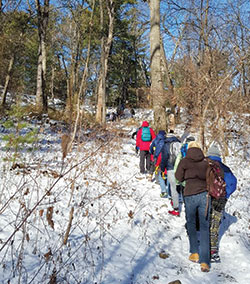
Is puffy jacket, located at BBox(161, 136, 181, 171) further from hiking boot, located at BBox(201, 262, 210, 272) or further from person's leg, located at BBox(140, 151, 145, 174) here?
hiking boot, located at BBox(201, 262, 210, 272)

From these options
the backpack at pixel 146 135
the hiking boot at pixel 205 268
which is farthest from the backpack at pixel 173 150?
the hiking boot at pixel 205 268

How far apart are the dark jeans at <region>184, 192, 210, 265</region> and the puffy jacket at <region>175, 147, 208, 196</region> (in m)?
0.09

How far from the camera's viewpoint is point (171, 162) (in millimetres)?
5223

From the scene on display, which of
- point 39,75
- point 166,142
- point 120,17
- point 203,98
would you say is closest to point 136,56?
point 120,17

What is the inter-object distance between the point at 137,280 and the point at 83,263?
647 millimetres

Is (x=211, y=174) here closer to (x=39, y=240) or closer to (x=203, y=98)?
(x=39, y=240)

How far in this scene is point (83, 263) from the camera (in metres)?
2.82

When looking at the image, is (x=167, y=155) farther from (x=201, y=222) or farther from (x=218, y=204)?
(x=201, y=222)

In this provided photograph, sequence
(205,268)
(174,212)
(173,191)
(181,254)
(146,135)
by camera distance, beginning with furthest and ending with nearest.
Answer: (146,135), (173,191), (174,212), (181,254), (205,268)

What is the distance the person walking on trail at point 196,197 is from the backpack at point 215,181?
58 millimetres

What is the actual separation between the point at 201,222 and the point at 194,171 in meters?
0.71

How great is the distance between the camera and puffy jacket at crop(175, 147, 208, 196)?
338 centimetres

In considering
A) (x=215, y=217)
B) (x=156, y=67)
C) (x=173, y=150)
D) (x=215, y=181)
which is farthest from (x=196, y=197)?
(x=156, y=67)

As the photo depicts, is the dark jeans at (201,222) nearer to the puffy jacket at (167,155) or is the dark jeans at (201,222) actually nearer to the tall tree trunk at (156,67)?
the puffy jacket at (167,155)
